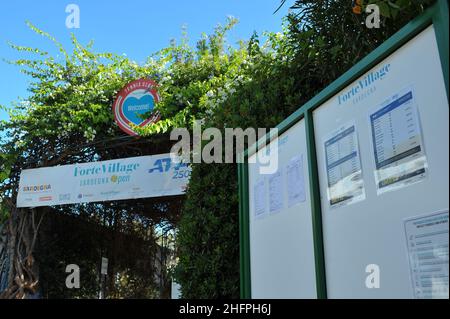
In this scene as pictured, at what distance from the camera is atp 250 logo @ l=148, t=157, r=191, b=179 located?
6.73 metres

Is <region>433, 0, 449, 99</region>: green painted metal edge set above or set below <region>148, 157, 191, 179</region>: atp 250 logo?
below

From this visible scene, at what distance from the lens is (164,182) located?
6.81 m

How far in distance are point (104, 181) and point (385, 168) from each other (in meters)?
6.08

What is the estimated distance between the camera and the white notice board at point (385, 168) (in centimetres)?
147

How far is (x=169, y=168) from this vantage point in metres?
6.86

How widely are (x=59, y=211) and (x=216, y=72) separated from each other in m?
4.67

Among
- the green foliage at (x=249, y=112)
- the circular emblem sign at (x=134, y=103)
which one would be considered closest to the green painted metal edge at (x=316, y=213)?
the green foliage at (x=249, y=112)

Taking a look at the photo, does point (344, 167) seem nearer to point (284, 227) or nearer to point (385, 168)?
point (385, 168)

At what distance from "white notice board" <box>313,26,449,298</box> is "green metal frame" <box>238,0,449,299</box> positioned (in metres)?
0.03

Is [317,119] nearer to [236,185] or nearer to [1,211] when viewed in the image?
[236,185]

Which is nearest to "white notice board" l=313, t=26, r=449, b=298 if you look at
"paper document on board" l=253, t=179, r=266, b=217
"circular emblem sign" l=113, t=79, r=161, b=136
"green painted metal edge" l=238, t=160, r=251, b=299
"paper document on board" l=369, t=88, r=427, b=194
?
"paper document on board" l=369, t=88, r=427, b=194

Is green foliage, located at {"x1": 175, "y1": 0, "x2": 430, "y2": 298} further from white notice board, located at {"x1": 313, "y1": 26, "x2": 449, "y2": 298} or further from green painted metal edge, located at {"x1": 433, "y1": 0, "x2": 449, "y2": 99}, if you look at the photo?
green painted metal edge, located at {"x1": 433, "y1": 0, "x2": 449, "y2": 99}

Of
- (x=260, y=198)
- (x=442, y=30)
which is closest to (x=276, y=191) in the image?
(x=260, y=198)
